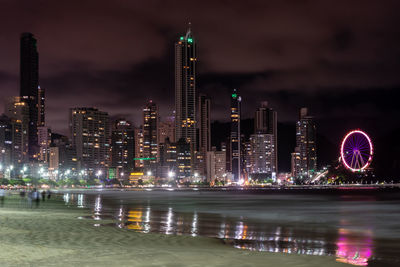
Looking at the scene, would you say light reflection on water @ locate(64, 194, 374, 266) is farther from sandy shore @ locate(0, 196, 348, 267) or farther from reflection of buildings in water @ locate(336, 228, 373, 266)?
sandy shore @ locate(0, 196, 348, 267)

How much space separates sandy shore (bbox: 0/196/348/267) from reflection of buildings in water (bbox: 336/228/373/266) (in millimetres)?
903

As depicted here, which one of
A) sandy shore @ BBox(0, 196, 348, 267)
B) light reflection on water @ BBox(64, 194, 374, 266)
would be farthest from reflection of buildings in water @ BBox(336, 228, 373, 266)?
sandy shore @ BBox(0, 196, 348, 267)

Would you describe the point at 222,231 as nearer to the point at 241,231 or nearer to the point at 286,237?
the point at 241,231

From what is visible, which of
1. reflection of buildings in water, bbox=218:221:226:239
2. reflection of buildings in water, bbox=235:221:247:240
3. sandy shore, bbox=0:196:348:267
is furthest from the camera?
reflection of buildings in water, bbox=235:221:247:240

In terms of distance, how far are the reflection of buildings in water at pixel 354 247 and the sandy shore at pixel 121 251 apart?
0.90 m

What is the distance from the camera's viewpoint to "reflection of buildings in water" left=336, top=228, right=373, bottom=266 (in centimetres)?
1746

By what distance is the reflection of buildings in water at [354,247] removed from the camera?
57.3 feet

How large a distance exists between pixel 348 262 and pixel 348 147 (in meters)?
177

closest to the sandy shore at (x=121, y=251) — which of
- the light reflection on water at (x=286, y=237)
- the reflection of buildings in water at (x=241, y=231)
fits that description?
the light reflection on water at (x=286, y=237)

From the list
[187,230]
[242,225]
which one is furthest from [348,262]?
[242,225]

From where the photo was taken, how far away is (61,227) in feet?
86.4

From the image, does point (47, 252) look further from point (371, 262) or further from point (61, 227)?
point (371, 262)

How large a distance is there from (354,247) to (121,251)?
9.91 m

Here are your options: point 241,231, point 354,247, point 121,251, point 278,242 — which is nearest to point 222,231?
point 241,231
